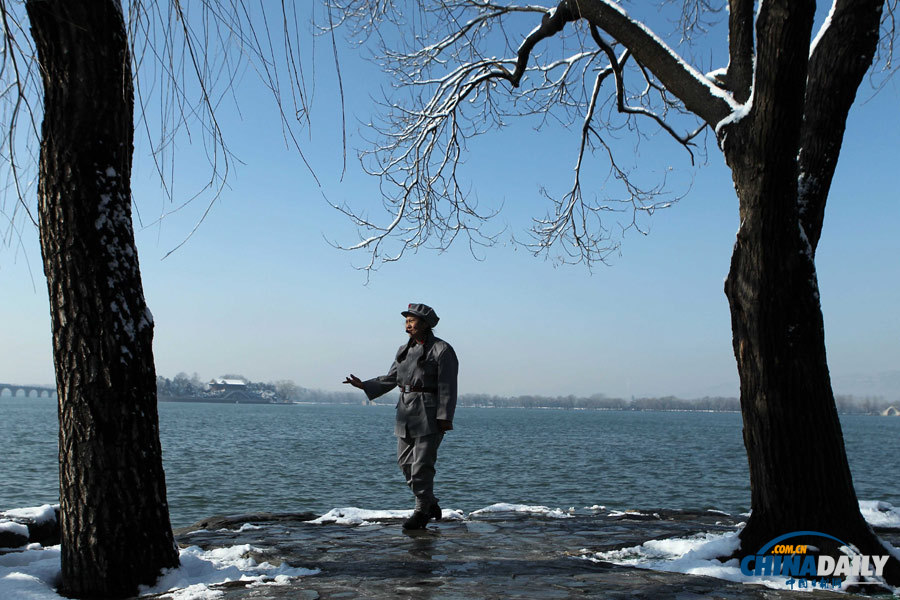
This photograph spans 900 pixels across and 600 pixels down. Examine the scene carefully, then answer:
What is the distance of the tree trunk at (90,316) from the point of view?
3.84 metres

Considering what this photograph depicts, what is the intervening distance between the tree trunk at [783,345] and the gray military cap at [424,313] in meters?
2.87

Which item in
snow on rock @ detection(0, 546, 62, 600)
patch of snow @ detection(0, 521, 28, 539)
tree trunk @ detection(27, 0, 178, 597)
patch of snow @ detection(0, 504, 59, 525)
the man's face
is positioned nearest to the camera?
snow on rock @ detection(0, 546, 62, 600)

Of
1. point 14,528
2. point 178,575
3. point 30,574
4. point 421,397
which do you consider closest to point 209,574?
point 178,575

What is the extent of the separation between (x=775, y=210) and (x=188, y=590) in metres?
4.16

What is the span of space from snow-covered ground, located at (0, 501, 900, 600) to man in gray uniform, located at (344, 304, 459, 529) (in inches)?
64.3

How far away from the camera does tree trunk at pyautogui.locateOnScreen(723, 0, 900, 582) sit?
454 cm

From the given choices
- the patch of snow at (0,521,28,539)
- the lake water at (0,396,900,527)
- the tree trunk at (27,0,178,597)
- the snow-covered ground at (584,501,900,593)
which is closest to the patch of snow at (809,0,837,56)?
the snow-covered ground at (584,501,900,593)

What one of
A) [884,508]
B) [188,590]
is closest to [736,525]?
[884,508]

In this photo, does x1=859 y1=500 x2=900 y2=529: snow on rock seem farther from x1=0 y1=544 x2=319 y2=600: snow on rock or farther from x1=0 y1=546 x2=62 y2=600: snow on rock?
x1=0 y1=546 x2=62 y2=600: snow on rock

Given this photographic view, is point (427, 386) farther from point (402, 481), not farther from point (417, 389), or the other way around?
point (402, 481)

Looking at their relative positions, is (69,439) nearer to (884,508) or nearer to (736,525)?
(736,525)

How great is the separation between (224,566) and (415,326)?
2.74 m

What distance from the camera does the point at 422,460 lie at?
6.32 m

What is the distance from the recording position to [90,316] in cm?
384
